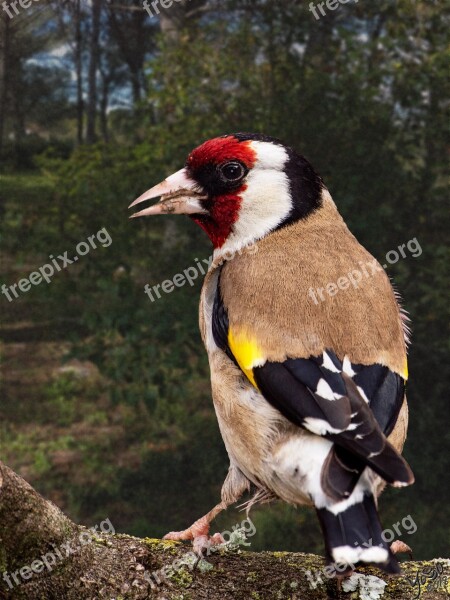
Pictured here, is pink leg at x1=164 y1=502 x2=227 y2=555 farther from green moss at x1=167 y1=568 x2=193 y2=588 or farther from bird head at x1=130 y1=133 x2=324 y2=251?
bird head at x1=130 y1=133 x2=324 y2=251

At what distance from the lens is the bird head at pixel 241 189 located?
2188mm

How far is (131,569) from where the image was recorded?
177 cm

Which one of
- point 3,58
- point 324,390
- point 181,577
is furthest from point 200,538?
point 3,58

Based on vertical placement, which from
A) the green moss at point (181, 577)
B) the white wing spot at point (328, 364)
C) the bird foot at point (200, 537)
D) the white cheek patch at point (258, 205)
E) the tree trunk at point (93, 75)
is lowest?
the bird foot at point (200, 537)

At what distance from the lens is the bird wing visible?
1581 millimetres

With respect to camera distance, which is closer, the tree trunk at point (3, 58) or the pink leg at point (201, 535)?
the pink leg at point (201, 535)

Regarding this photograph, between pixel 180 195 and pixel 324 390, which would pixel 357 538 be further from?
pixel 180 195

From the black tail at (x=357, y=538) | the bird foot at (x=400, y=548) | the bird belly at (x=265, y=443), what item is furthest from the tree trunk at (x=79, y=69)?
the black tail at (x=357, y=538)

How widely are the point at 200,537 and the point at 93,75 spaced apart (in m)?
2.92

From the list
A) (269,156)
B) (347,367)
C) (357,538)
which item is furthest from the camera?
(269,156)

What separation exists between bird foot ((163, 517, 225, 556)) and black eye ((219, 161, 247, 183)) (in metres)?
0.91

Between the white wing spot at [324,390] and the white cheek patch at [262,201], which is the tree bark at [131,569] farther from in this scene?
the white cheek patch at [262,201]

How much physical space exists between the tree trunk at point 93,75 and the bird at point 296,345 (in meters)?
2.14

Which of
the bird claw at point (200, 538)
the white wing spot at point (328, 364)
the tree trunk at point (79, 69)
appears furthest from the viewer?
the tree trunk at point (79, 69)
